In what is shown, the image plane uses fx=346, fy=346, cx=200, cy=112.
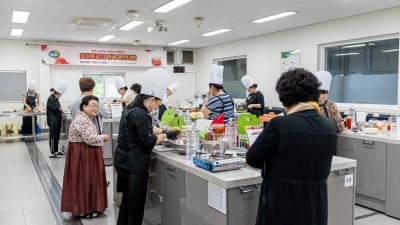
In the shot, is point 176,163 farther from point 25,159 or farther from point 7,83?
point 7,83

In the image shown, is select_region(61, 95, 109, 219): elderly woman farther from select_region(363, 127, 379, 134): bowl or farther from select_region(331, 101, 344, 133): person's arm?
select_region(363, 127, 379, 134): bowl

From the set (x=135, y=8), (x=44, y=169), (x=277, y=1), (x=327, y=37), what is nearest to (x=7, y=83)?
(x=44, y=169)

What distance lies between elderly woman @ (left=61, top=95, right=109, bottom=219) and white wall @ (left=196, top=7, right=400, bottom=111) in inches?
207

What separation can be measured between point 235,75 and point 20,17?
233 inches

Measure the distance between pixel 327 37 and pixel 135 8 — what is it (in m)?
3.96

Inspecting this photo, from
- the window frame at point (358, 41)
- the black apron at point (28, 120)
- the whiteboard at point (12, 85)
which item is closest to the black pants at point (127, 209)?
the window frame at point (358, 41)

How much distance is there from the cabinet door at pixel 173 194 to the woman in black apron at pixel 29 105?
7.32m

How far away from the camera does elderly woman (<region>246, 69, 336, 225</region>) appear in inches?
61.2

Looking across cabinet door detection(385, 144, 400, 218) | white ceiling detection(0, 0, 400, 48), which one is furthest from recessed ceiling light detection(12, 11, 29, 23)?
cabinet door detection(385, 144, 400, 218)

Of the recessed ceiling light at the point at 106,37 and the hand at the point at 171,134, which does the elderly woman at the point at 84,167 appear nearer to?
the hand at the point at 171,134

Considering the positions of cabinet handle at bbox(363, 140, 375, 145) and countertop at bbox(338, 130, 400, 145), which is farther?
cabinet handle at bbox(363, 140, 375, 145)

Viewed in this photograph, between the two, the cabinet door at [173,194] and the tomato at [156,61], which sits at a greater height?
the tomato at [156,61]

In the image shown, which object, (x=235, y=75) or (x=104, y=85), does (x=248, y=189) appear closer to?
(x=235, y=75)

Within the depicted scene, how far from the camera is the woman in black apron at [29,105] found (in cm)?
902
